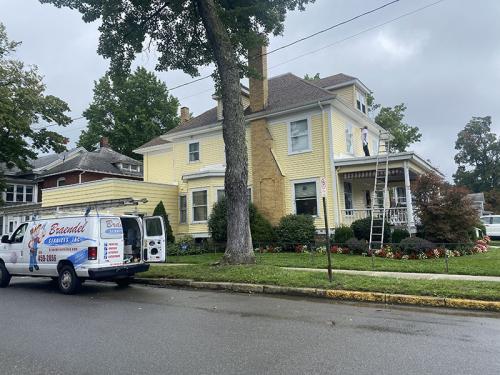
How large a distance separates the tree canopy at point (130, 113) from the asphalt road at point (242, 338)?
4424 cm

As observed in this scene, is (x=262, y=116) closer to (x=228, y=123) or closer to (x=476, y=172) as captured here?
(x=228, y=123)

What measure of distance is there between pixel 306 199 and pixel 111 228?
11845 millimetres

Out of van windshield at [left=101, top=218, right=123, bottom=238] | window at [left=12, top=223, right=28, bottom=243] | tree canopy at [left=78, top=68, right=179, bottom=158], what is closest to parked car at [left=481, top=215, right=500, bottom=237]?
van windshield at [left=101, top=218, right=123, bottom=238]

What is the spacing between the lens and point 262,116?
72.0ft

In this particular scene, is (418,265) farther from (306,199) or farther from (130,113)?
(130,113)

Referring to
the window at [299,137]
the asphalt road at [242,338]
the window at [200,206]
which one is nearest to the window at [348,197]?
the window at [299,137]

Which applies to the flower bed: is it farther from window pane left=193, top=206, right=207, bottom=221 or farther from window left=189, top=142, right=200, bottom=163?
window left=189, top=142, right=200, bottom=163

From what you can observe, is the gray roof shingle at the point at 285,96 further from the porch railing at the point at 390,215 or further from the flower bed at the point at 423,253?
the flower bed at the point at 423,253

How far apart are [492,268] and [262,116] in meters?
13.3

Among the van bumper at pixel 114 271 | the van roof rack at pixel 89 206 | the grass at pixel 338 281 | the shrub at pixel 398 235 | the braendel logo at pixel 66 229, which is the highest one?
the van roof rack at pixel 89 206

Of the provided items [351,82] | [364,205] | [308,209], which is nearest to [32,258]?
[308,209]

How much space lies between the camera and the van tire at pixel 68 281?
A: 10.6 meters

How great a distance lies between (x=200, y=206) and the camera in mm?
23219

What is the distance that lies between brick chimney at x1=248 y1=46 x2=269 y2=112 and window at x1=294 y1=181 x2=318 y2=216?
15.5 feet
